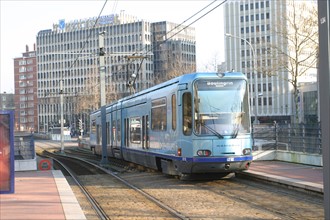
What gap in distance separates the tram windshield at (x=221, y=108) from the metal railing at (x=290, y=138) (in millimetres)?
3941

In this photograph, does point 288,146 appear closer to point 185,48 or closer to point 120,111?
point 120,111

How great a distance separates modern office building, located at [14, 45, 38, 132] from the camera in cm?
17050

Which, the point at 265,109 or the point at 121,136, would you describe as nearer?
the point at 121,136

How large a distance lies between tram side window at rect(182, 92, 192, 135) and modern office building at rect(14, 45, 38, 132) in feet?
524

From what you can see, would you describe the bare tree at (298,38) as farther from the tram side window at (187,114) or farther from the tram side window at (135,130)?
the tram side window at (187,114)

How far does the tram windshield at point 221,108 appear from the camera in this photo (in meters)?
14.8

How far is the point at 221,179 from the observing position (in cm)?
1653

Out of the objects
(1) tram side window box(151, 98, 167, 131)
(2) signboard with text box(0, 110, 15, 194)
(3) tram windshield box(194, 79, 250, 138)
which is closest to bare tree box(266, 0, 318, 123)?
(1) tram side window box(151, 98, 167, 131)

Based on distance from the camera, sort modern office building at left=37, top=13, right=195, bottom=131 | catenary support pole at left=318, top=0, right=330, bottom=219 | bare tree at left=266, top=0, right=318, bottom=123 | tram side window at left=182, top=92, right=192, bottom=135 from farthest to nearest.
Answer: modern office building at left=37, top=13, right=195, bottom=131 → bare tree at left=266, top=0, right=318, bottom=123 → tram side window at left=182, top=92, right=192, bottom=135 → catenary support pole at left=318, top=0, right=330, bottom=219

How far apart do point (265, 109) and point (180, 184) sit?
359ft

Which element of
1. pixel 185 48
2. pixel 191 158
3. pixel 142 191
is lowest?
pixel 142 191

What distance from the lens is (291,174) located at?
15352mm

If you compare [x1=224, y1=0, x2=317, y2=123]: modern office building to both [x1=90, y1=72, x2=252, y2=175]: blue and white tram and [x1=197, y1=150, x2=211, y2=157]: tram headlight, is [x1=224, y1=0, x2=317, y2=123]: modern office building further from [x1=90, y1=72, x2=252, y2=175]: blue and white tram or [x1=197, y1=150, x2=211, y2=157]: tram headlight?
[x1=197, y1=150, x2=211, y2=157]: tram headlight

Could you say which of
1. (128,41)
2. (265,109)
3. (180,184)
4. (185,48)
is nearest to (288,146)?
(180,184)
